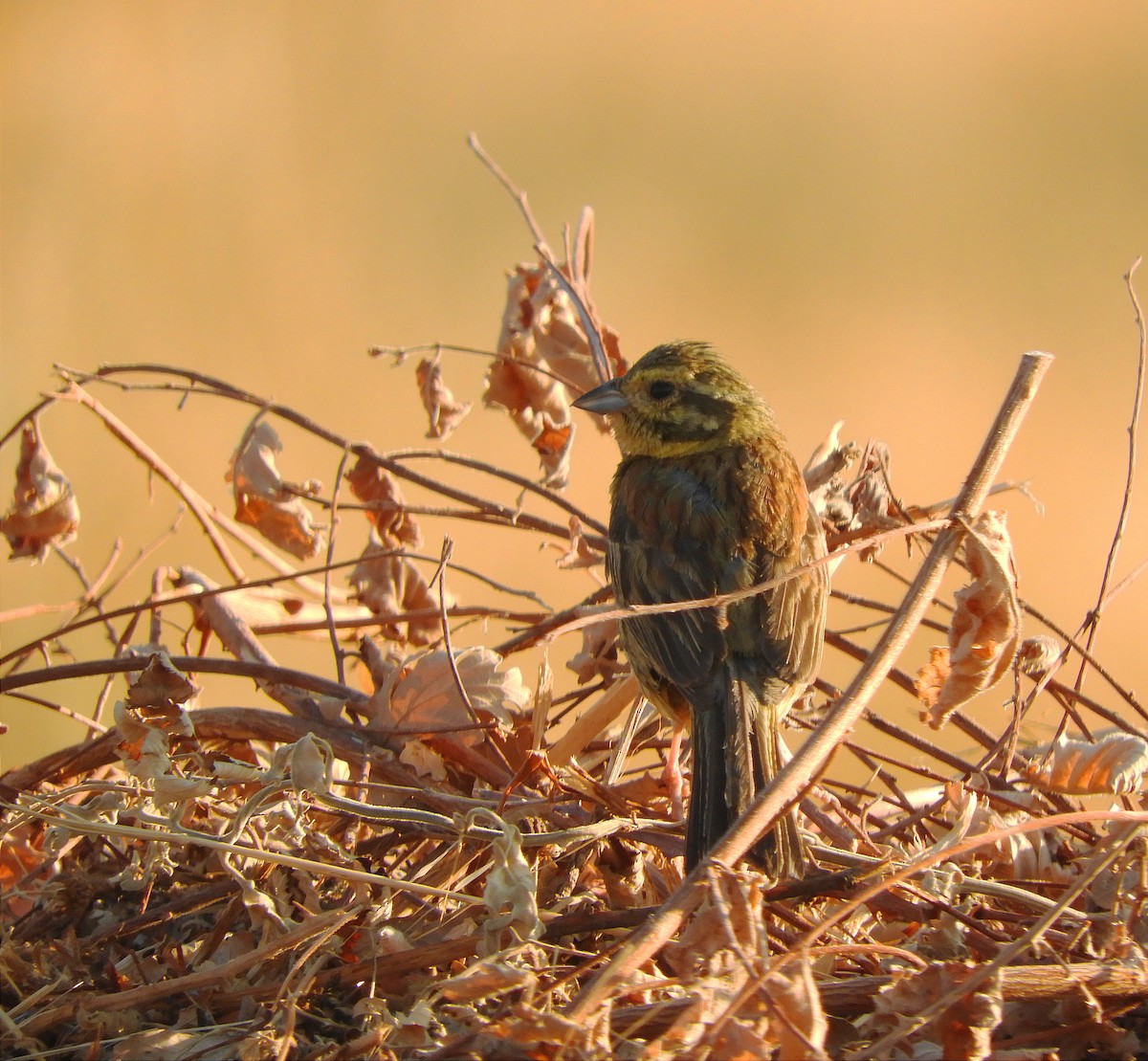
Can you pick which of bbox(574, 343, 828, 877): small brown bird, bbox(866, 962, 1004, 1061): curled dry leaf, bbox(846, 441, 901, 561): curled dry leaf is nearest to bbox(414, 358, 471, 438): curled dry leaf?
bbox(574, 343, 828, 877): small brown bird

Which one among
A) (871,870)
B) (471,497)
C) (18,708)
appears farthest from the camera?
(18,708)

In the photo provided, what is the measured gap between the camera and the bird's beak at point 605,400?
3.23 m

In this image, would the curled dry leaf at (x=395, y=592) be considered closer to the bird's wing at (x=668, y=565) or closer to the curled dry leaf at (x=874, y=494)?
the bird's wing at (x=668, y=565)

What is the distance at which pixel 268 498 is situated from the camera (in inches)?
116

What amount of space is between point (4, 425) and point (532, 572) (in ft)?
8.93

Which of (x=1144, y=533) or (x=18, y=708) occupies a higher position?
(x=1144, y=533)

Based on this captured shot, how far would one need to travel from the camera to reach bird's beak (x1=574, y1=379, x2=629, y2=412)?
3.23 metres

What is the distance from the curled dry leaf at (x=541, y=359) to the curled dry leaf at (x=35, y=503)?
3.53 feet

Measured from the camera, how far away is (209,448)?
22.2ft

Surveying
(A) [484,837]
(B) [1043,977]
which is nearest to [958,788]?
(B) [1043,977]

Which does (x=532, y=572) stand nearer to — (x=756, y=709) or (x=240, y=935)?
(x=756, y=709)

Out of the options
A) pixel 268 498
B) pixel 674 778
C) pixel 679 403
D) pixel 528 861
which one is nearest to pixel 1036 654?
pixel 674 778

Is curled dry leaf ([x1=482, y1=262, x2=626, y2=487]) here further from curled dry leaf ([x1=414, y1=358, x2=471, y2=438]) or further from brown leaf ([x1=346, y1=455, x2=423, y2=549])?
brown leaf ([x1=346, y1=455, x2=423, y2=549])

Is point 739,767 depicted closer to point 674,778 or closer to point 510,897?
point 674,778
